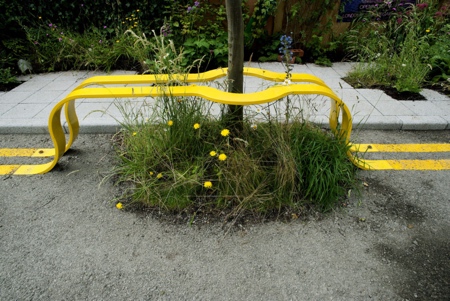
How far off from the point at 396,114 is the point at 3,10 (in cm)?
693

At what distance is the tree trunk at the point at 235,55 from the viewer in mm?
2389

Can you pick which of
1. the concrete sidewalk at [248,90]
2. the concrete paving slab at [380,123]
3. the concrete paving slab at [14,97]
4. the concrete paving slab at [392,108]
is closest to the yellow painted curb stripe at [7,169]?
the concrete sidewalk at [248,90]

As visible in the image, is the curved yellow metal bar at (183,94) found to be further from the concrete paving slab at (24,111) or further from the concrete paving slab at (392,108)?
the concrete paving slab at (392,108)

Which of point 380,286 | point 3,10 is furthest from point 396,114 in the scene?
point 3,10

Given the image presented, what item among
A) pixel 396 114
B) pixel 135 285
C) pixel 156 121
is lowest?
pixel 135 285

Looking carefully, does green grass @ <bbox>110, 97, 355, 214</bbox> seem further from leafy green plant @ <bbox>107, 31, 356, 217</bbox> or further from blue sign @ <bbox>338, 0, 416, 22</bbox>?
blue sign @ <bbox>338, 0, 416, 22</bbox>

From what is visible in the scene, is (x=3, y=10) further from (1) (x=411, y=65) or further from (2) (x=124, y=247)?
(1) (x=411, y=65)

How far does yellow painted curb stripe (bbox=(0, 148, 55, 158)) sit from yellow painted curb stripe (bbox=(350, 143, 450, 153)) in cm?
338

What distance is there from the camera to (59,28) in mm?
5570

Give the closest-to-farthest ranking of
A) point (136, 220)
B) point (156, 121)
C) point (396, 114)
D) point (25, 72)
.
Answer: point (136, 220) < point (156, 121) < point (396, 114) < point (25, 72)

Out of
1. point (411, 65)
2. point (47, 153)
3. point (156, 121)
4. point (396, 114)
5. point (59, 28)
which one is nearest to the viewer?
point (156, 121)

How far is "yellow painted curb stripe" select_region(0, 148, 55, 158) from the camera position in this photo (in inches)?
126

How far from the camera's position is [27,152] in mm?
3248

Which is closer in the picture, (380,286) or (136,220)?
(380,286)
